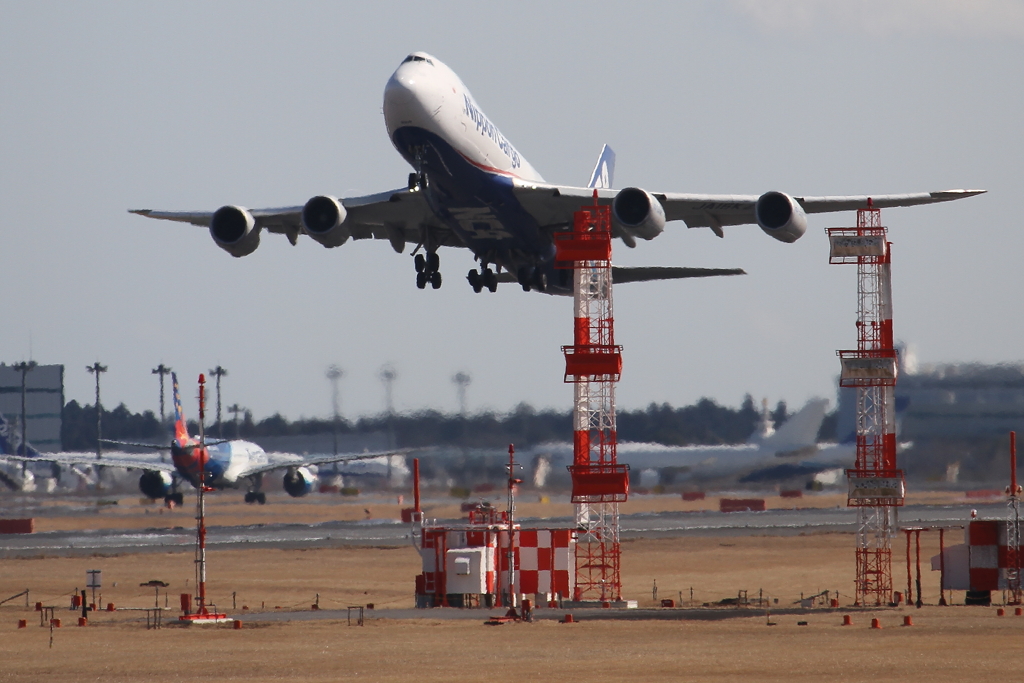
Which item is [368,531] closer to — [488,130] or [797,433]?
[797,433]

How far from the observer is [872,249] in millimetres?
36750

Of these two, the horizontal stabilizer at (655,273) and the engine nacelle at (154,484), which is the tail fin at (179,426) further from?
the horizontal stabilizer at (655,273)

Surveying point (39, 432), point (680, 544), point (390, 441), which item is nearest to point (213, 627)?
point (680, 544)

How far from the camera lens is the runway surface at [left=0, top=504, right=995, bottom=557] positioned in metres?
56.9

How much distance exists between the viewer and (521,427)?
61.8 m

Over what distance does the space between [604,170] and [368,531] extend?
Answer: 69.7 ft

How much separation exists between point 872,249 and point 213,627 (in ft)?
63.0

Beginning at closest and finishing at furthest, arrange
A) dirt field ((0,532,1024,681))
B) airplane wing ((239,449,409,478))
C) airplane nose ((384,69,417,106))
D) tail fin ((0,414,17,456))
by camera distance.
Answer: dirt field ((0,532,1024,681)) < airplane nose ((384,69,417,106)) < airplane wing ((239,449,409,478)) < tail fin ((0,414,17,456))

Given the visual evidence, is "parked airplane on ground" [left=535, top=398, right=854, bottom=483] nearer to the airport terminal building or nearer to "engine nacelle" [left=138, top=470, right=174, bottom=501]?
"engine nacelle" [left=138, top=470, right=174, bottom=501]

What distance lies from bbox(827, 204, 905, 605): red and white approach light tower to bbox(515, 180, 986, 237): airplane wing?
0.75m

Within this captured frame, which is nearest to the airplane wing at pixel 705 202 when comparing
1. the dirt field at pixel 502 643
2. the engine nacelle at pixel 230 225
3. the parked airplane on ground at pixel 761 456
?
the engine nacelle at pixel 230 225

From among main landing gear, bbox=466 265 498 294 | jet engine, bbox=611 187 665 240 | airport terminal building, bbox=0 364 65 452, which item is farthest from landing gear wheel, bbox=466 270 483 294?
airport terminal building, bbox=0 364 65 452

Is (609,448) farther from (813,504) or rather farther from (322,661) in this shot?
(813,504)

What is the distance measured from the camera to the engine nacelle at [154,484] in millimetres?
72875
